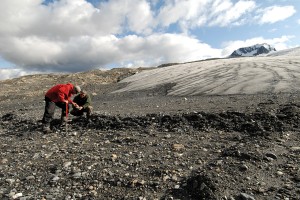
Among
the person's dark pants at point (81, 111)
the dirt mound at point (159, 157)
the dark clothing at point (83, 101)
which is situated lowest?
the dirt mound at point (159, 157)

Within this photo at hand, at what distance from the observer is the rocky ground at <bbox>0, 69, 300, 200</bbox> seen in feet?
20.5

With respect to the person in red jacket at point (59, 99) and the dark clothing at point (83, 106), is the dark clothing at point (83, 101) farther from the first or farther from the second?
the person in red jacket at point (59, 99)

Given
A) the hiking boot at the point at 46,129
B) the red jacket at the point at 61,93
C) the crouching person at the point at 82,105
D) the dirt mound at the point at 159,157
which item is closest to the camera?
the dirt mound at the point at 159,157

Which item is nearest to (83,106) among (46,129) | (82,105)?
(82,105)

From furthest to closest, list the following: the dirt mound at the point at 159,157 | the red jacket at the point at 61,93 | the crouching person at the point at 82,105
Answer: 1. the crouching person at the point at 82,105
2. the red jacket at the point at 61,93
3. the dirt mound at the point at 159,157

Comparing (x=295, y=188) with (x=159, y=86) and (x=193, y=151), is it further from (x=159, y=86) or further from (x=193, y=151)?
(x=159, y=86)

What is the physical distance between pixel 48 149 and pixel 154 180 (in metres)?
3.32

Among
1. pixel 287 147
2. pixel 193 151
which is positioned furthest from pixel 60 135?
pixel 287 147

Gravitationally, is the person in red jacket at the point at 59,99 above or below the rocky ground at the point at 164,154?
above

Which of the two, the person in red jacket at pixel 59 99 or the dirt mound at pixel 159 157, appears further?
the person in red jacket at pixel 59 99

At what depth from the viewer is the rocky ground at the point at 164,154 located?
6233mm

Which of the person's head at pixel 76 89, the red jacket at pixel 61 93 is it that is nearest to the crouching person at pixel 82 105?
the person's head at pixel 76 89

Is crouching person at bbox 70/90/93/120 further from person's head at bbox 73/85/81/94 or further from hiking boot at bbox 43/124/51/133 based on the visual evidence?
hiking boot at bbox 43/124/51/133

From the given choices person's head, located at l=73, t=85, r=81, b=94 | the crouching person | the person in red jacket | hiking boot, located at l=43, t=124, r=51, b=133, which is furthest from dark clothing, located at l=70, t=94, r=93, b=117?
hiking boot, located at l=43, t=124, r=51, b=133
